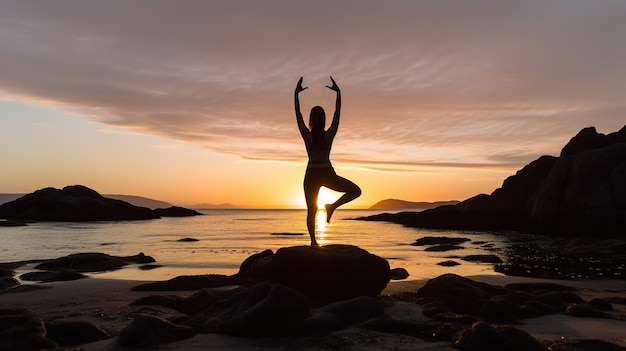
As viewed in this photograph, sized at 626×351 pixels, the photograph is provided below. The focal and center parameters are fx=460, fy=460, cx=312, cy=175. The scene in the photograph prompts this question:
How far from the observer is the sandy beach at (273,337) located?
5500 mm

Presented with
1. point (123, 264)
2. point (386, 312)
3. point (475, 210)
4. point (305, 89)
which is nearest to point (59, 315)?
point (386, 312)

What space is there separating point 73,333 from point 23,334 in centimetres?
61

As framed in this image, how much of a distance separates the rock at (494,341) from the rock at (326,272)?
3.50 m

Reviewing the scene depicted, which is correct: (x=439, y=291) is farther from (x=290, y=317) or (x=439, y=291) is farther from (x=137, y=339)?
(x=137, y=339)

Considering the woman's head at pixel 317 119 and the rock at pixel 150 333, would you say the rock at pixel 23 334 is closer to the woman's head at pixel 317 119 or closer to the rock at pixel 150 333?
the rock at pixel 150 333

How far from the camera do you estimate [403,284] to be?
12.1 m

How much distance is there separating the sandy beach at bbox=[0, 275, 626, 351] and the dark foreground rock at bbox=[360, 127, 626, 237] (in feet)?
100

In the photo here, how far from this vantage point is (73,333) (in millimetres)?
5824

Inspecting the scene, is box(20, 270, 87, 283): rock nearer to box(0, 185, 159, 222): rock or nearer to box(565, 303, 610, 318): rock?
box(565, 303, 610, 318): rock

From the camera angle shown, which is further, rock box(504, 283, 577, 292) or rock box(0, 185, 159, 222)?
rock box(0, 185, 159, 222)

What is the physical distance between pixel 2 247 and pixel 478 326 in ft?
100

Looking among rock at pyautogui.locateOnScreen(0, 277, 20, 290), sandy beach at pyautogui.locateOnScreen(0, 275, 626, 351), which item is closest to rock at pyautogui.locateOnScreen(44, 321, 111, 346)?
sandy beach at pyautogui.locateOnScreen(0, 275, 626, 351)

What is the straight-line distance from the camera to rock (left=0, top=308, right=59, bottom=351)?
5148mm

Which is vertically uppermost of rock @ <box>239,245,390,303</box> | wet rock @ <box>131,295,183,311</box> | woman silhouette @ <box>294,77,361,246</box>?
woman silhouette @ <box>294,77,361,246</box>
